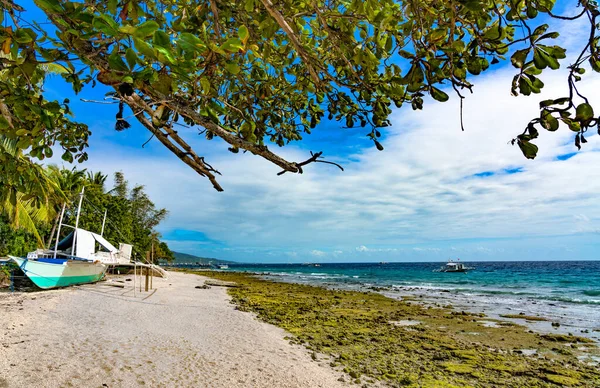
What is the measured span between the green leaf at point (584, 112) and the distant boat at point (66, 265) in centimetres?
1516

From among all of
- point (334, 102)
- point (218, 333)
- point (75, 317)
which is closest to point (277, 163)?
point (334, 102)

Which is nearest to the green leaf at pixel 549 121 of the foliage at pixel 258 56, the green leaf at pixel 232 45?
the foliage at pixel 258 56

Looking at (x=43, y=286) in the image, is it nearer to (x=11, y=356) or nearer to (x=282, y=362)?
(x=11, y=356)

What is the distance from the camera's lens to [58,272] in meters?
14.4

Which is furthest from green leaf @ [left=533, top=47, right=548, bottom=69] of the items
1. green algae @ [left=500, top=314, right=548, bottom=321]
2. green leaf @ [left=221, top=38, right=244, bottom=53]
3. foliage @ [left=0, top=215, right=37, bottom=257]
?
foliage @ [left=0, top=215, right=37, bottom=257]

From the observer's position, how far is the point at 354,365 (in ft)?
22.4

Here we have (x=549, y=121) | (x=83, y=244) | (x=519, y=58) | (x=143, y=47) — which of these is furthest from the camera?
(x=83, y=244)

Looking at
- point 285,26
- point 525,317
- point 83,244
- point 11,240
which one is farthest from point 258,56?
point 11,240

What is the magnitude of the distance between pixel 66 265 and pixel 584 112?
17176 millimetres

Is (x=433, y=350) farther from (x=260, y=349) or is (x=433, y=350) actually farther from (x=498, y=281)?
(x=498, y=281)

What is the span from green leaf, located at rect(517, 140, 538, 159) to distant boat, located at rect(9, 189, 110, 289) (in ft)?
49.1

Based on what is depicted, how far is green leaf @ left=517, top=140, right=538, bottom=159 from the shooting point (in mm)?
1360

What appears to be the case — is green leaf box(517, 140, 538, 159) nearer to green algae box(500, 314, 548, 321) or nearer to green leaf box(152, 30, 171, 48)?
green leaf box(152, 30, 171, 48)

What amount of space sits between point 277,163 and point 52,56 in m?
1.16
